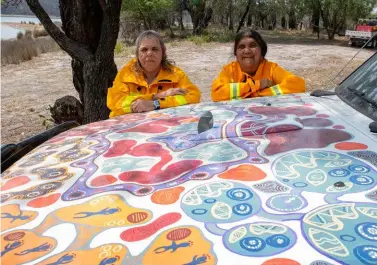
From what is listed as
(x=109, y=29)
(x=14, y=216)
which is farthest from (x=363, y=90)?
(x=109, y=29)

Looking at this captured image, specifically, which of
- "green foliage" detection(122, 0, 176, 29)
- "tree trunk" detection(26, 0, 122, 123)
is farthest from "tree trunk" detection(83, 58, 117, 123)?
"green foliage" detection(122, 0, 176, 29)

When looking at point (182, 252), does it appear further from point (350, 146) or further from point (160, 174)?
point (350, 146)

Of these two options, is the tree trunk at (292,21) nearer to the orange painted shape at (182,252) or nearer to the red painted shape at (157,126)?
the red painted shape at (157,126)

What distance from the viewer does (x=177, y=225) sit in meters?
1.26

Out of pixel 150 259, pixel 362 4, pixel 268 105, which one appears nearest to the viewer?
pixel 150 259

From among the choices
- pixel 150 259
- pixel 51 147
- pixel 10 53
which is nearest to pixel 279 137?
pixel 150 259

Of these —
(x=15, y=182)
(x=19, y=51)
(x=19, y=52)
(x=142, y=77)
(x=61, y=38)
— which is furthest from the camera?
(x=19, y=51)

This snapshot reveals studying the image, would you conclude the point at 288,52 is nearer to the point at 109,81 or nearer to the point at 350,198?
the point at 109,81

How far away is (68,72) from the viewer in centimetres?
1545

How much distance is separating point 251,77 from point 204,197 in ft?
6.83

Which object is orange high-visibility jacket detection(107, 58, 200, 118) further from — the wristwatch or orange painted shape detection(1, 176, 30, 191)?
orange painted shape detection(1, 176, 30, 191)

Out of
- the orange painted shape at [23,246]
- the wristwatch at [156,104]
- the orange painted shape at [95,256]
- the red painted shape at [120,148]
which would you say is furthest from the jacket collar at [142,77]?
the orange painted shape at [95,256]

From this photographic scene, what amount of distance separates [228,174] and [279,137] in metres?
0.42

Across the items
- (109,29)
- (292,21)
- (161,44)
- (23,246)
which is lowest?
(23,246)
